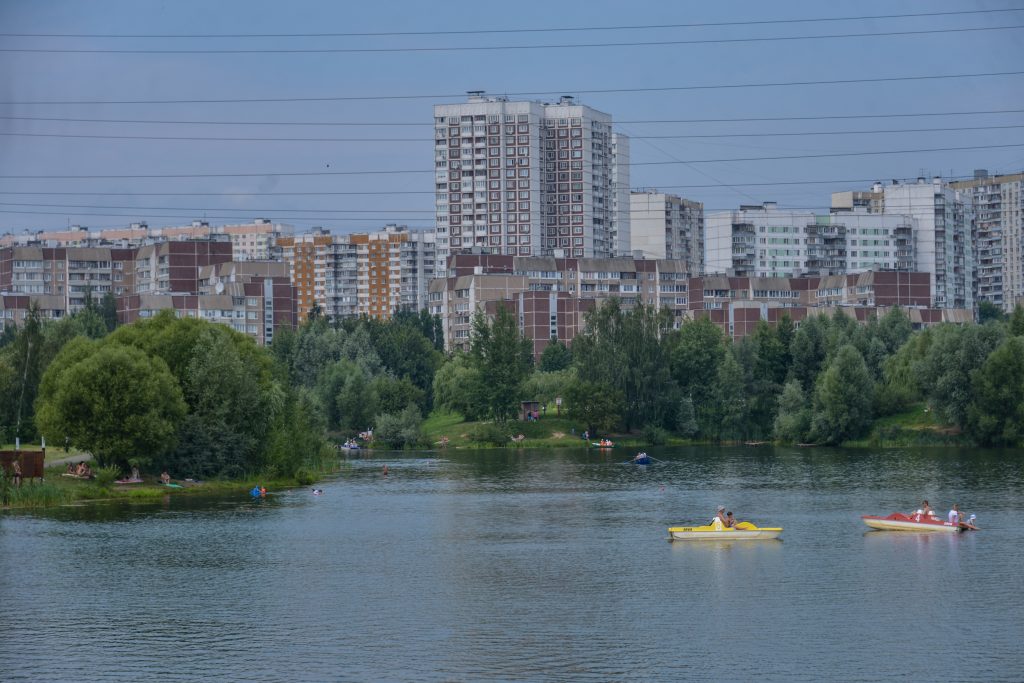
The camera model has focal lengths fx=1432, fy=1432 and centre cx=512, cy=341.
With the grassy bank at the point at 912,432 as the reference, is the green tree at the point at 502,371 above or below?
above

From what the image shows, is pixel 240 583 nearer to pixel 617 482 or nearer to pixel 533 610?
pixel 533 610

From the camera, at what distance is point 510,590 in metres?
57.6

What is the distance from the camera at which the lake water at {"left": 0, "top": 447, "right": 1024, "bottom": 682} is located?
4475 centimetres

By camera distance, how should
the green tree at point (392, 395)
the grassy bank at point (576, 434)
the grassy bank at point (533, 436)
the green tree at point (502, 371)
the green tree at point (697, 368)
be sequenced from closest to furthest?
the grassy bank at point (576, 434) < the grassy bank at point (533, 436) < the green tree at point (697, 368) < the green tree at point (502, 371) < the green tree at point (392, 395)

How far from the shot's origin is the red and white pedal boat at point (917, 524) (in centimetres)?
7419

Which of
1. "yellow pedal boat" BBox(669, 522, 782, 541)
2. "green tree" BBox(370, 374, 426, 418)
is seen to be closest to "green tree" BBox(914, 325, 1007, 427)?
"green tree" BBox(370, 374, 426, 418)

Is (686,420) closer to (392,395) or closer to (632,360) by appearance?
(632,360)

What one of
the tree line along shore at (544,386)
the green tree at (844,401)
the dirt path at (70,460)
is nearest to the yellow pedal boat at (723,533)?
the tree line along shore at (544,386)

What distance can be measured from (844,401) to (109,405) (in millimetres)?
80582

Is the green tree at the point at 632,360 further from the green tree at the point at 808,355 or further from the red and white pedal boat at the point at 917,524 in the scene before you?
the red and white pedal boat at the point at 917,524

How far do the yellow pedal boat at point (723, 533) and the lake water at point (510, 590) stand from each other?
0.96 meters

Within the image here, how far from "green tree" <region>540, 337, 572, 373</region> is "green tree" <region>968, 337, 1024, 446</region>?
221 ft

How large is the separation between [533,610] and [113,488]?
4267 centimetres

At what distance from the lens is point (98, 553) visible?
66.6 meters
